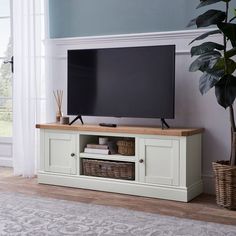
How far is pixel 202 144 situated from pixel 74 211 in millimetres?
1303

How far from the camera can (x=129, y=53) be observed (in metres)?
3.69

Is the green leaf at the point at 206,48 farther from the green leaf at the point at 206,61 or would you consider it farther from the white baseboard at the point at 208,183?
the white baseboard at the point at 208,183

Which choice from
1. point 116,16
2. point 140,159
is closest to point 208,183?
point 140,159

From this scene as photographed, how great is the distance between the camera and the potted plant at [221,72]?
296 cm

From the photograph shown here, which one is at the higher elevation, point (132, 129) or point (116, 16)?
point (116, 16)

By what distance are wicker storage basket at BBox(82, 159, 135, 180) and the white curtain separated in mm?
776

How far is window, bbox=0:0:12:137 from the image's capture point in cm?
Answer: 482

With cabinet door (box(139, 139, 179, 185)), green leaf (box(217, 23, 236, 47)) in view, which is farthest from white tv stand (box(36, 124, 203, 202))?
green leaf (box(217, 23, 236, 47))

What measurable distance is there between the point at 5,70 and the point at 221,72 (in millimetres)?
2717

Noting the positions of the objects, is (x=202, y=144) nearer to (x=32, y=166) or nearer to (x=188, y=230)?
(x=188, y=230)

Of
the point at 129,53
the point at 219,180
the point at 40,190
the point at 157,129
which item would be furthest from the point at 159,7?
the point at 40,190

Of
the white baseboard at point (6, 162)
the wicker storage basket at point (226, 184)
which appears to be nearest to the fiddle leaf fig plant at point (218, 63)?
the wicker storage basket at point (226, 184)

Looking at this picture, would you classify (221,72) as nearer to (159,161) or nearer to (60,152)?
(159,161)

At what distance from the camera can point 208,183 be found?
12.2 feet
